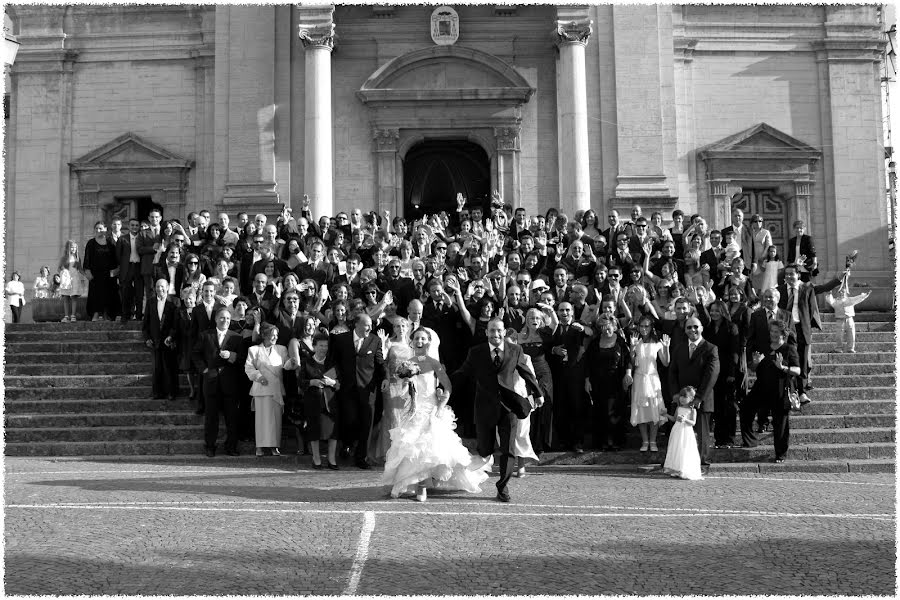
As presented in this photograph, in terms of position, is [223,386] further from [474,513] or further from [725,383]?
[725,383]

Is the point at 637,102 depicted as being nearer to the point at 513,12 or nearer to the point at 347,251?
the point at 513,12

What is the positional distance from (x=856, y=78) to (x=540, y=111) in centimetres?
757

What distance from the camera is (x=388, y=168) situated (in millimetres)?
24188

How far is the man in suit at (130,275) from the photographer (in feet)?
56.1

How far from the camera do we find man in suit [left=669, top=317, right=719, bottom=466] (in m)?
12.2

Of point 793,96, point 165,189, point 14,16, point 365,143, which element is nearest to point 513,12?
point 365,143

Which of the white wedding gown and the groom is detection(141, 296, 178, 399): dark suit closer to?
the white wedding gown

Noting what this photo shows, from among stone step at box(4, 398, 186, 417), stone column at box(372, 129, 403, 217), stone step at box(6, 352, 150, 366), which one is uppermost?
stone column at box(372, 129, 403, 217)

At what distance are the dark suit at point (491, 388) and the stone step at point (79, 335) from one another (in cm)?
801

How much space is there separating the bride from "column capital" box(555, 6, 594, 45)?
14.5 meters

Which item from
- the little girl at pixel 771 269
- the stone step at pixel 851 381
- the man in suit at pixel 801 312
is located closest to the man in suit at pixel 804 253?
the little girl at pixel 771 269

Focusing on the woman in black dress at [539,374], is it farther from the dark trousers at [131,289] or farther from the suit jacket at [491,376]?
the dark trousers at [131,289]

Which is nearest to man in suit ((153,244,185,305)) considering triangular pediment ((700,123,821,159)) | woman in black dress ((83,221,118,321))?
woman in black dress ((83,221,118,321))

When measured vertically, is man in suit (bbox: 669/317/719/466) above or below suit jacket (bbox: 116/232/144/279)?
below
